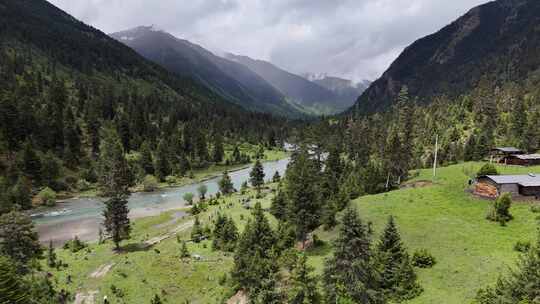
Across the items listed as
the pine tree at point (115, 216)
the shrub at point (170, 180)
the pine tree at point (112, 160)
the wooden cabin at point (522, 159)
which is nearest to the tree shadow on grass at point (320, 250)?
the pine tree at point (115, 216)

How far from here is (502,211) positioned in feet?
146

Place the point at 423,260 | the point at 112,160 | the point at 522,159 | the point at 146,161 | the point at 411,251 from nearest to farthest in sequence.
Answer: the point at 423,260 < the point at 411,251 < the point at 522,159 < the point at 112,160 < the point at 146,161

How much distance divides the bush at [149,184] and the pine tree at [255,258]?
94.1m

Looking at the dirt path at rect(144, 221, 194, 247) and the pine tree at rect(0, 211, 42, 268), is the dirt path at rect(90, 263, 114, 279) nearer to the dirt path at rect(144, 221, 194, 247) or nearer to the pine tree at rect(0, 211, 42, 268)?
the pine tree at rect(0, 211, 42, 268)

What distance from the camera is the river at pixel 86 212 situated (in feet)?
260

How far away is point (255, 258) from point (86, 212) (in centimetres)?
8002

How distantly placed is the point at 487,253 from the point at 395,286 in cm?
1288

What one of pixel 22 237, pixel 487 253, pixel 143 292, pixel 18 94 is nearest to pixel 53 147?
pixel 18 94

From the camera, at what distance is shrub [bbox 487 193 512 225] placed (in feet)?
144

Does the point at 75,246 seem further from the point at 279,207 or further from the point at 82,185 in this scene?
the point at 82,185

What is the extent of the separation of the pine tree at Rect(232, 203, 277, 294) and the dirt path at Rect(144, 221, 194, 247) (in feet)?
102

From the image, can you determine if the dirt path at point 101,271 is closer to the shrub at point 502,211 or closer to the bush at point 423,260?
the bush at point 423,260

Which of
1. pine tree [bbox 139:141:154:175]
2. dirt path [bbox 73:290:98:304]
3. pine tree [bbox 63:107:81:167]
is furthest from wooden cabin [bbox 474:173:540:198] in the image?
pine tree [bbox 63:107:81:167]

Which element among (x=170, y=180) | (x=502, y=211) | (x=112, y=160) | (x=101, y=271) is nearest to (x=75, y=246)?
(x=101, y=271)
